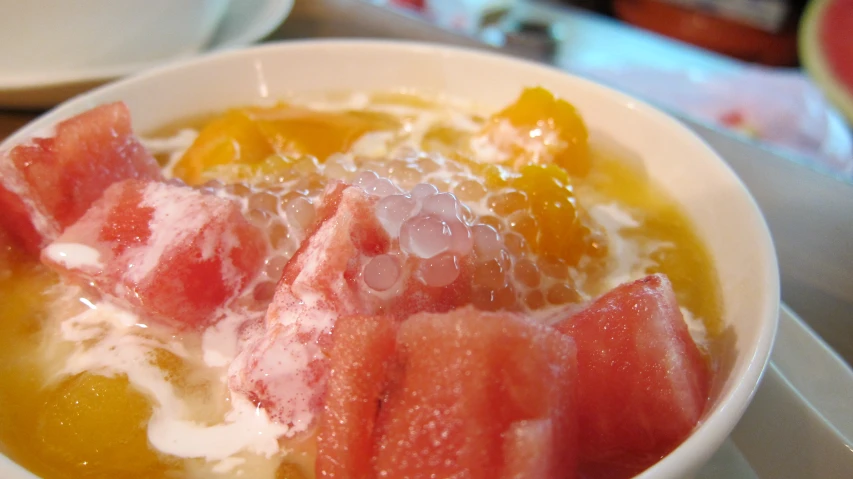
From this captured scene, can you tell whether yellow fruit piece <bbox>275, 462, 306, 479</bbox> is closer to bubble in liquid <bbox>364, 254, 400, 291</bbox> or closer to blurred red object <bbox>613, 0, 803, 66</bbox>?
bubble in liquid <bbox>364, 254, 400, 291</bbox>

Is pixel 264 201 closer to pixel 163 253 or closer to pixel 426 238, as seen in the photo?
pixel 163 253

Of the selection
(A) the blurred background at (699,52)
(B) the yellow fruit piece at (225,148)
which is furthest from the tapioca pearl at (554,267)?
(A) the blurred background at (699,52)

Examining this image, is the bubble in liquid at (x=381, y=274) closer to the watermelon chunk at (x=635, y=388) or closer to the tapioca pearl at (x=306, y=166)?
the watermelon chunk at (x=635, y=388)

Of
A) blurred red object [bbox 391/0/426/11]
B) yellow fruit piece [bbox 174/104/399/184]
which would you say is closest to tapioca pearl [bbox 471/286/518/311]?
yellow fruit piece [bbox 174/104/399/184]

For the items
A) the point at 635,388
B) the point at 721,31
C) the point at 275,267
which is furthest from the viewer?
the point at 721,31

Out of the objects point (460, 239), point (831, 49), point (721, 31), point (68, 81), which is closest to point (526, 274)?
point (460, 239)

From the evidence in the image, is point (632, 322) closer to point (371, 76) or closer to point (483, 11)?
point (371, 76)

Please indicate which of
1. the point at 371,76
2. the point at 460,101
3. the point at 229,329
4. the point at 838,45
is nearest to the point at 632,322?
the point at 229,329
